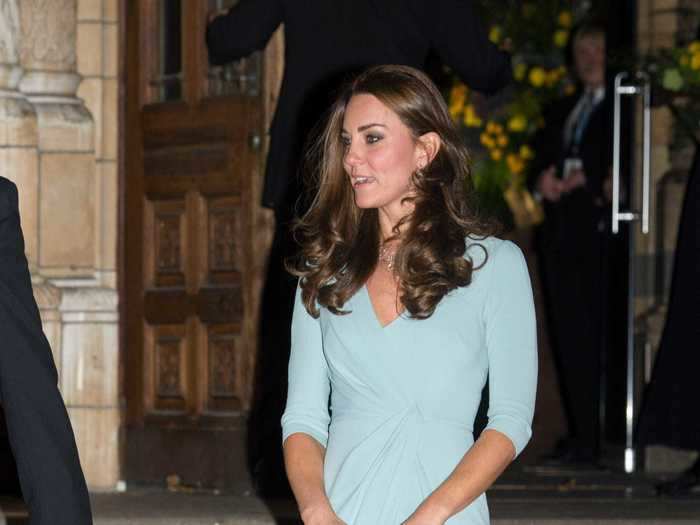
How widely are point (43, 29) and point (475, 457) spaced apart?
4639 mm

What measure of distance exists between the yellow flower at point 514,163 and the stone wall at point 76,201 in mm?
5006

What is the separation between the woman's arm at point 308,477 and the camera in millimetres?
3504

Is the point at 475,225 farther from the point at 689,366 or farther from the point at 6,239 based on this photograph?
the point at 689,366

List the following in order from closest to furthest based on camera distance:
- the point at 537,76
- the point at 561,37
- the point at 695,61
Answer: the point at 695,61 < the point at 537,76 < the point at 561,37

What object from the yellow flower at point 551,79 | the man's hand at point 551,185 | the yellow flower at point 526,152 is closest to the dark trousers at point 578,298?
the man's hand at point 551,185

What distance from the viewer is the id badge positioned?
9.89 m

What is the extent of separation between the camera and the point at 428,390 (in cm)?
360

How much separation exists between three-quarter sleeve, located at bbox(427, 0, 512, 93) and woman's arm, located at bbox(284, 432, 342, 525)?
276cm

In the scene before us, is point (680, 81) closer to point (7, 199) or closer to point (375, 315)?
point (375, 315)

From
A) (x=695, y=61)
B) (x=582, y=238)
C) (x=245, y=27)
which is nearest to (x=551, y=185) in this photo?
(x=582, y=238)

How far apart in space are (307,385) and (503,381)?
42 centimetres

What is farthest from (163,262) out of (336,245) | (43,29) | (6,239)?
(6,239)

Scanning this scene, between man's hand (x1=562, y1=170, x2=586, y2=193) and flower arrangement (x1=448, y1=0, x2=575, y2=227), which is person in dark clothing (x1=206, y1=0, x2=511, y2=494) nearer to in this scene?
man's hand (x1=562, y1=170, x2=586, y2=193)

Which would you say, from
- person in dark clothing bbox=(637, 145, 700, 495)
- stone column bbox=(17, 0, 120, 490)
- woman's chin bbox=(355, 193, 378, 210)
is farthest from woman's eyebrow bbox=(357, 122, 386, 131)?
person in dark clothing bbox=(637, 145, 700, 495)
